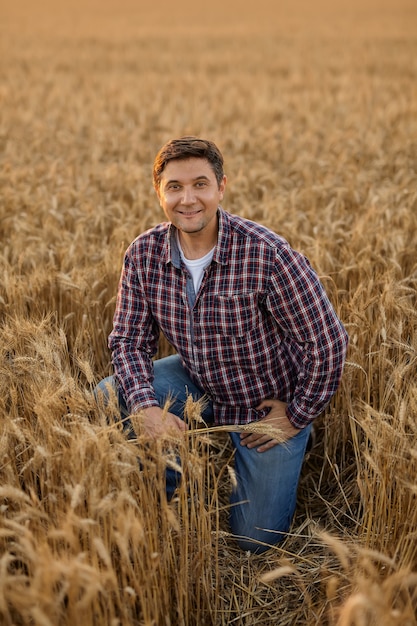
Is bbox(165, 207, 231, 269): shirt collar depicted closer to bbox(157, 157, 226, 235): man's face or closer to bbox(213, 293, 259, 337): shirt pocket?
bbox(157, 157, 226, 235): man's face

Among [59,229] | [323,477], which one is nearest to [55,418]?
[323,477]

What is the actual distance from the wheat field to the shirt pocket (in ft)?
1.66

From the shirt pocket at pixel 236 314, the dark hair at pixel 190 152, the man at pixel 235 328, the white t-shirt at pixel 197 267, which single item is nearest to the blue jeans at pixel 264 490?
the man at pixel 235 328

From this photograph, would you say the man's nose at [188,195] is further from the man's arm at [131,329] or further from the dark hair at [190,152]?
the man's arm at [131,329]

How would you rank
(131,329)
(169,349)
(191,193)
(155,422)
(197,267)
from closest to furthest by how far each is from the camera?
(155,422) → (191,193) → (197,267) → (131,329) → (169,349)

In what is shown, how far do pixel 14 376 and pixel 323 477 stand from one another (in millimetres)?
1493

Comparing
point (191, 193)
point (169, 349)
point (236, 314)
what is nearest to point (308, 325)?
point (236, 314)

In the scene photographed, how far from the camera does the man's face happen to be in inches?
98.6

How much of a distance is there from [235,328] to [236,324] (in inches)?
0.8

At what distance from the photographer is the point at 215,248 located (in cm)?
253

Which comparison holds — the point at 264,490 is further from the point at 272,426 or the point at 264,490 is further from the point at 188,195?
the point at 188,195

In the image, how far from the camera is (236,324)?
2.58 m

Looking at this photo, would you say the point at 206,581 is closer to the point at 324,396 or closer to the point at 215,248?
the point at 324,396

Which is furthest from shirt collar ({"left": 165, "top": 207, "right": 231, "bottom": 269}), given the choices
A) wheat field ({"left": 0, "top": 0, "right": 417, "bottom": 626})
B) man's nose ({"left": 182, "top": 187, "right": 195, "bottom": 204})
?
wheat field ({"left": 0, "top": 0, "right": 417, "bottom": 626})
